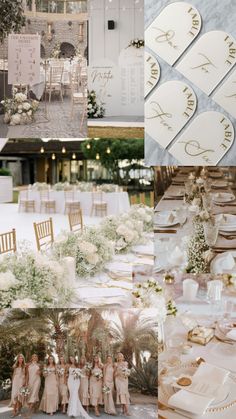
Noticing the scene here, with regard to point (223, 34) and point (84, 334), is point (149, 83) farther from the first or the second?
point (84, 334)

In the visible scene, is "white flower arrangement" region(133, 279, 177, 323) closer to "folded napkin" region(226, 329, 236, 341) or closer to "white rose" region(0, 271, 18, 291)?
"folded napkin" region(226, 329, 236, 341)

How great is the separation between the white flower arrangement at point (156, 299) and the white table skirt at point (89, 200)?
726mm

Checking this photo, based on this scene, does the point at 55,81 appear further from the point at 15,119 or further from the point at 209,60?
the point at 209,60

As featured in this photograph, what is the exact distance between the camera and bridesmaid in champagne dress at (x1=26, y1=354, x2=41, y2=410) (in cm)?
248

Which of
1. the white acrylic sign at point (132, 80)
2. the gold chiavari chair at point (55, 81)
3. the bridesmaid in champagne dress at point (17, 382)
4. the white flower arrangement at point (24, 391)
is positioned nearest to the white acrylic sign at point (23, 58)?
the gold chiavari chair at point (55, 81)

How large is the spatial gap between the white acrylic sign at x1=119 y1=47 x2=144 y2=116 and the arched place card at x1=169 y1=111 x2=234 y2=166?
38 cm

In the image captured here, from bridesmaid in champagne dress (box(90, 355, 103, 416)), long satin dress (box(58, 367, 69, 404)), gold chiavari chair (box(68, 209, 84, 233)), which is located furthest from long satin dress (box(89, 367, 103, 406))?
gold chiavari chair (box(68, 209, 84, 233))

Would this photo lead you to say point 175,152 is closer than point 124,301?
Yes

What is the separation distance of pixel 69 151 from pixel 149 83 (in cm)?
82

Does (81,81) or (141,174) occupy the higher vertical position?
(81,81)

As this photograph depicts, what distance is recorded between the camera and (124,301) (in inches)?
115

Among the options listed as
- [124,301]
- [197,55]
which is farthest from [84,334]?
[197,55]

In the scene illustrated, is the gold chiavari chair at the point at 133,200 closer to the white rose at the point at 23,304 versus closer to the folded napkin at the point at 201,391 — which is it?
the white rose at the point at 23,304

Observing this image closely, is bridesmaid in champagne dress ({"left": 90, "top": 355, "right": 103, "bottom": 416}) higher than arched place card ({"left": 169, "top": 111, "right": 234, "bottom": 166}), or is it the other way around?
arched place card ({"left": 169, "top": 111, "right": 234, "bottom": 166})
